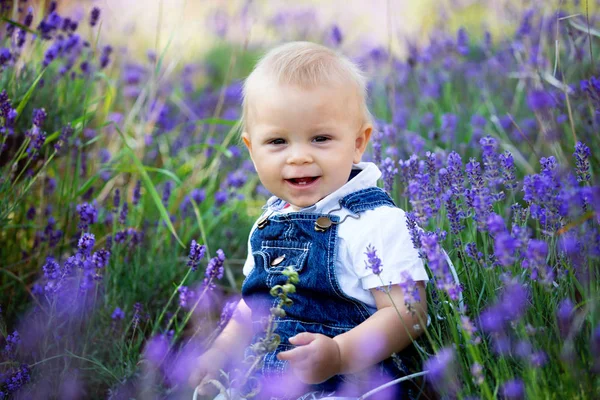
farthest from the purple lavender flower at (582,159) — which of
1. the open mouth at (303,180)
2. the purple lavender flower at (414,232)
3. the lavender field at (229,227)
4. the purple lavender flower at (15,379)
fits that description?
the purple lavender flower at (15,379)

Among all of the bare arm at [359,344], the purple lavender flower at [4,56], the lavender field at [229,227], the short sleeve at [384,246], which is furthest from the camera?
the purple lavender flower at [4,56]

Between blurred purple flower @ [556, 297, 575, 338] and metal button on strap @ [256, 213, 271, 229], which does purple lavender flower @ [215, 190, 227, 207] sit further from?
blurred purple flower @ [556, 297, 575, 338]

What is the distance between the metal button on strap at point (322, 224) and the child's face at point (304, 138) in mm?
70

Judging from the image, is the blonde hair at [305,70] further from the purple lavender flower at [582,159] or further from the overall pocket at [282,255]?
the purple lavender flower at [582,159]

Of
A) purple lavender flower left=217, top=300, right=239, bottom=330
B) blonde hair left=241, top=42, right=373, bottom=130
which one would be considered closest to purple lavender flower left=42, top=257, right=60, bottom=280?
purple lavender flower left=217, top=300, right=239, bottom=330

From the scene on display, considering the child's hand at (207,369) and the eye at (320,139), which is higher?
the eye at (320,139)

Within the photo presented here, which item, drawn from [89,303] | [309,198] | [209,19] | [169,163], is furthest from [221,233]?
[209,19]

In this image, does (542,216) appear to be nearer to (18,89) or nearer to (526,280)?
(526,280)

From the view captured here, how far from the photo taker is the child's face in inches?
73.4

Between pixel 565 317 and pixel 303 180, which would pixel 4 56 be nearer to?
pixel 303 180

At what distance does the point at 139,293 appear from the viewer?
2584 millimetres

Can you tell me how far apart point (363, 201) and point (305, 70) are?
0.42 meters

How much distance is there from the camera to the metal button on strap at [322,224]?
190cm

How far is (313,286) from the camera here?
1.87m
